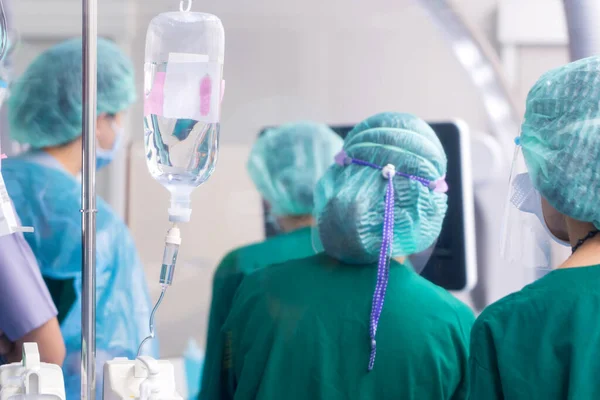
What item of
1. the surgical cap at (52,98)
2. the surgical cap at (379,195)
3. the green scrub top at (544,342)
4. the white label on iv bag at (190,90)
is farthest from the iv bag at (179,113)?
the surgical cap at (52,98)

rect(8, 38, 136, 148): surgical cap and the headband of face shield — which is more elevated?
rect(8, 38, 136, 148): surgical cap

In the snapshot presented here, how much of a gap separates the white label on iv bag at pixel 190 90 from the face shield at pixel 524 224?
52cm

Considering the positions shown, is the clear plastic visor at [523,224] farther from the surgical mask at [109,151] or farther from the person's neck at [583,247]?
the surgical mask at [109,151]

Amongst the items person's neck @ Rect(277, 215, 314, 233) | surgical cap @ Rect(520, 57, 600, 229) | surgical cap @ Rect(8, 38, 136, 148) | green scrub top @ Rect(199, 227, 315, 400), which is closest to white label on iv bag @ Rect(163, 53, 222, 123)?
surgical cap @ Rect(520, 57, 600, 229)

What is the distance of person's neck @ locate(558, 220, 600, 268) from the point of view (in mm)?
1167

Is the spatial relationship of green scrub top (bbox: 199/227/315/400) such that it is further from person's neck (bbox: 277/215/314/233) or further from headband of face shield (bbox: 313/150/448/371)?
headband of face shield (bbox: 313/150/448/371)

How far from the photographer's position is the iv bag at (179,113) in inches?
47.7

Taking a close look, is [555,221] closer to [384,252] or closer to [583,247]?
[583,247]

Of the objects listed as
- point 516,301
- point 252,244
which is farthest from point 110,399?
point 252,244

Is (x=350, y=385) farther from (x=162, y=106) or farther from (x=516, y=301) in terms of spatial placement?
(x=162, y=106)

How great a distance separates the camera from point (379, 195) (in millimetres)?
1538

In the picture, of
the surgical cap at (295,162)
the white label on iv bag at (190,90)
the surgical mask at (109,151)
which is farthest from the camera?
the surgical cap at (295,162)

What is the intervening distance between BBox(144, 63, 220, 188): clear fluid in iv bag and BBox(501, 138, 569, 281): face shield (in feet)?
1.73

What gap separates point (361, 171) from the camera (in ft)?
5.13
